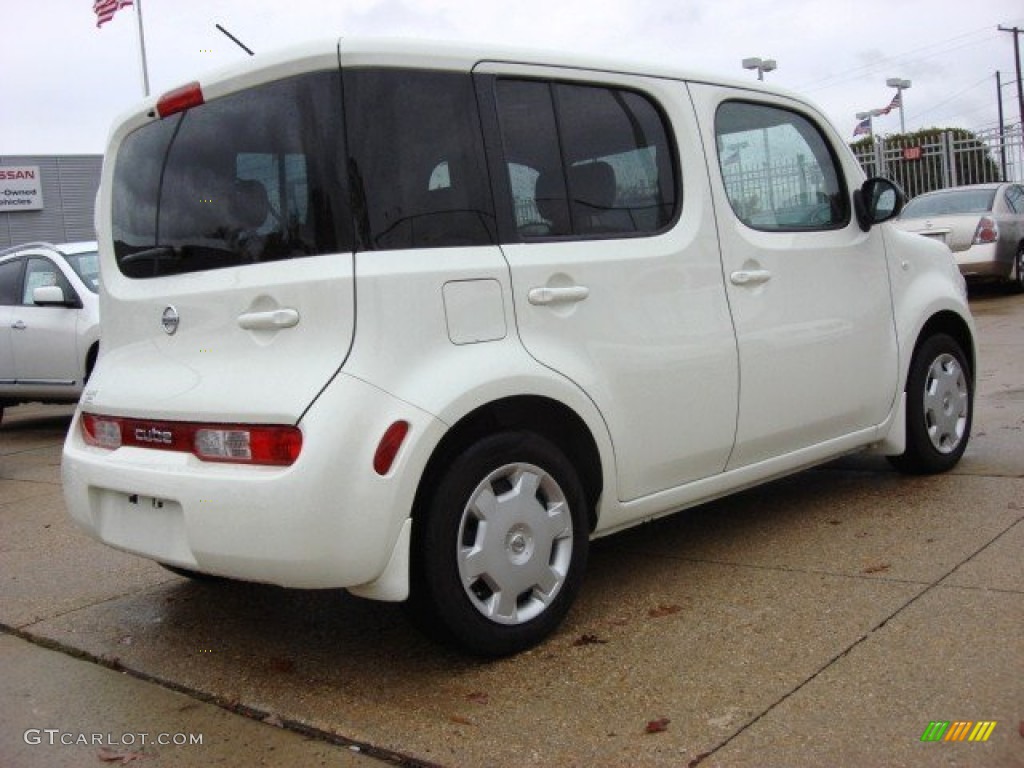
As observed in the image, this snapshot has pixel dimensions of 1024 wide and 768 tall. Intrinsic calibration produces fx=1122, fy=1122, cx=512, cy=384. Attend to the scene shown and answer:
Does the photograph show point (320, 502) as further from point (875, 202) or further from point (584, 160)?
point (875, 202)

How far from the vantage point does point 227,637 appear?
4047mm

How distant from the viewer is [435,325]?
3320 mm

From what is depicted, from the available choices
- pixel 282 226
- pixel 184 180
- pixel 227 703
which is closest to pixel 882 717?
pixel 227 703

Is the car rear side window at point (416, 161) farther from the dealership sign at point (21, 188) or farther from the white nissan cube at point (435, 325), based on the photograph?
the dealership sign at point (21, 188)

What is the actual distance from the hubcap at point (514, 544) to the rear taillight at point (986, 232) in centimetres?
1247

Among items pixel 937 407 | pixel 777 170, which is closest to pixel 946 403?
pixel 937 407

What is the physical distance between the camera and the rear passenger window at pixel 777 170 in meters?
4.38

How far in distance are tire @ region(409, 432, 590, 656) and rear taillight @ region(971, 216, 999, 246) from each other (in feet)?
40.7

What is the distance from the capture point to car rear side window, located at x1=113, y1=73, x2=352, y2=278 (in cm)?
327

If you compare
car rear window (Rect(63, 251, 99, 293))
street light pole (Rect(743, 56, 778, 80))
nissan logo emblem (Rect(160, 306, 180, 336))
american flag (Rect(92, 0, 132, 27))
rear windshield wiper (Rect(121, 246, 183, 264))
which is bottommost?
nissan logo emblem (Rect(160, 306, 180, 336))

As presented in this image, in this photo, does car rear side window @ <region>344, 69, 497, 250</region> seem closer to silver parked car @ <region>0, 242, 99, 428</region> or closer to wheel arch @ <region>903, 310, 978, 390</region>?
wheel arch @ <region>903, 310, 978, 390</region>

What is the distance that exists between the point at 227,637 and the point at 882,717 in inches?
90.0

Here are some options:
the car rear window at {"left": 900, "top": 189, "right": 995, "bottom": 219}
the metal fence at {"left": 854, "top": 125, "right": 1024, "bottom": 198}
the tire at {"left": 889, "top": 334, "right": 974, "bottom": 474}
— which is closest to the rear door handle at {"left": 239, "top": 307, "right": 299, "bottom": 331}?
the tire at {"left": 889, "top": 334, "right": 974, "bottom": 474}

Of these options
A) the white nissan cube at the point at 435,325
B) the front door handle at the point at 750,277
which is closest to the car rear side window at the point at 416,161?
the white nissan cube at the point at 435,325
